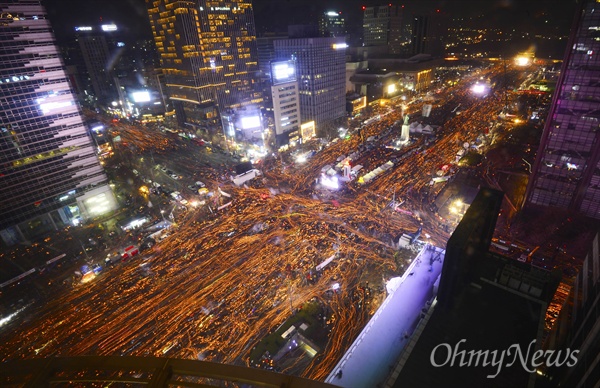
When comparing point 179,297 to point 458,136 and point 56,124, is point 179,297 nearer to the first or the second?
point 56,124

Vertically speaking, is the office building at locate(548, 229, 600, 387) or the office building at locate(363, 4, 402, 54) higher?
the office building at locate(363, 4, 402, 54)

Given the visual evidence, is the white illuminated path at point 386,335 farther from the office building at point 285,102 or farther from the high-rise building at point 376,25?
the high-rise building at point 376,25

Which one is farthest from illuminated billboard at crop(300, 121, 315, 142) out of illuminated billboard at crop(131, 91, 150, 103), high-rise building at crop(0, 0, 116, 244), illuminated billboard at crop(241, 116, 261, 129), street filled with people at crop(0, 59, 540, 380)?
illuminated billboard at crop(131, 91, 150, 103)

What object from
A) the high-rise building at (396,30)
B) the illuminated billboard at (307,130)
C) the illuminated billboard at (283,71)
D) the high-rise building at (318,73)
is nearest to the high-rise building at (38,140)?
the illuminated billboard at (283,71)

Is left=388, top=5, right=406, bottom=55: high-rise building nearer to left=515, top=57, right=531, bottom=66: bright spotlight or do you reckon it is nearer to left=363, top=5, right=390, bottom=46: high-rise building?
left=363, top=5, right=390, bottom=46: high-rise building

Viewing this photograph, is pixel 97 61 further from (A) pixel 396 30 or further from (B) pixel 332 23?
(A) pixel 396 30

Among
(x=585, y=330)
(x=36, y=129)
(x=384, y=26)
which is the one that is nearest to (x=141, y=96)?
(x=36, y=129)

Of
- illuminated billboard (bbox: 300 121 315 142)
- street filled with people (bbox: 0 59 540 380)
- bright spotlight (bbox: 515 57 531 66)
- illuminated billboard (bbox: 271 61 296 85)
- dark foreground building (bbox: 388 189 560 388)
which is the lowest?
street filled with people (bbox: 0 59 540 380)
